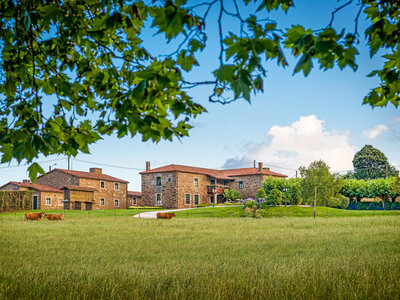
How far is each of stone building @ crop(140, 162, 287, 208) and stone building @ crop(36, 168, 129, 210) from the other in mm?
4630

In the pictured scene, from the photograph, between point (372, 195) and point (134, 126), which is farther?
point (372, 195)

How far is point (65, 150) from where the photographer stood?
17.8 ft

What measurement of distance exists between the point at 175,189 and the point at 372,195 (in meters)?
29.8

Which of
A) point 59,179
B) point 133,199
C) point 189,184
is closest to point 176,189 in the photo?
point 189,184

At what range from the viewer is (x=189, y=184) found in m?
61.2

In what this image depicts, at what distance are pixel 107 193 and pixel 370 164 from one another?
59.4 meters

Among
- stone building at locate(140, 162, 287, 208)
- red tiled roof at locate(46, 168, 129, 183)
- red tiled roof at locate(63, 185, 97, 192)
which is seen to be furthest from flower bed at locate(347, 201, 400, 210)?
red tiled roof at locate(63, 185, 97, 192)

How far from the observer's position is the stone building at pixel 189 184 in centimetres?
5994

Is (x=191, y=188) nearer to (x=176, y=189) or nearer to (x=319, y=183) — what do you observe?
(x=176, y=189)

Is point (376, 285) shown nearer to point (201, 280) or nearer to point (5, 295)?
point (201, 280)

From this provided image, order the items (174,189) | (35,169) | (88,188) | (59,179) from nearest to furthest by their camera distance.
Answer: (35,169)
(88,188)
(59,179)
(174,189)

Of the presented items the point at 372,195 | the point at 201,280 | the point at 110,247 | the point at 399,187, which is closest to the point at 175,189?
the point at 372,195

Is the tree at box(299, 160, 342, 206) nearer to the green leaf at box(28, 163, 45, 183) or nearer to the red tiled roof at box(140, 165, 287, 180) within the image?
the red tiled roof at box(140, 165, 287, 180)

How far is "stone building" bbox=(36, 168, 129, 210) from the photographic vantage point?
54.2 metres
